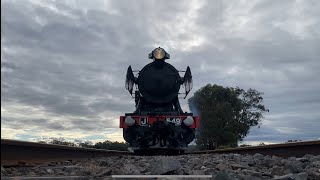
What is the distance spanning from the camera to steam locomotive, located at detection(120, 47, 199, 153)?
1195 cm

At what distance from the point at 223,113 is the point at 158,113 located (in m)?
23.8

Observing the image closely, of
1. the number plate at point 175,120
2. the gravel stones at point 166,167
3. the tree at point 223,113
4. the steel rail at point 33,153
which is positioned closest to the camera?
the gravel stones at point 166,167

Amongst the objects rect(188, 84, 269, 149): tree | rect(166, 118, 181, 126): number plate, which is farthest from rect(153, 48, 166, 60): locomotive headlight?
rect(188, 84, 269, 149): tree

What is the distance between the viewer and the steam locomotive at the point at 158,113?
12.0 m

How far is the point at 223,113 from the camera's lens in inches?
1390

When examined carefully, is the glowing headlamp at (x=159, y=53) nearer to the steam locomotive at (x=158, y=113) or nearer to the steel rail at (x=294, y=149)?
the steam locomotive at (x=158, y=113)

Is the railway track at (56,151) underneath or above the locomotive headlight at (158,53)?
underneath

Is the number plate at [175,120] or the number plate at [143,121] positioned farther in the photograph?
the number plate at [175,120]

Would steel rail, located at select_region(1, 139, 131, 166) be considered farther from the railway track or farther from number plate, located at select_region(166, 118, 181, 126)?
number plate, located at select_region(166, 118, 181, 126)

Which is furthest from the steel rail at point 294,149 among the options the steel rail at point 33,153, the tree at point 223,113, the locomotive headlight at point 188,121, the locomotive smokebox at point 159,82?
the tree at point 223,113

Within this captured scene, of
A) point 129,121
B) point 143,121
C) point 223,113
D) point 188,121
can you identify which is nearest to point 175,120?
point 188,121

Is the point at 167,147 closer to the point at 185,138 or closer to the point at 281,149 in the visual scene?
Result: the point at 185,138

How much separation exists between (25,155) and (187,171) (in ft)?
8.28

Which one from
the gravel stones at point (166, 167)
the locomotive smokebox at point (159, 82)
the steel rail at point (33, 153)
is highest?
the locomotive smokebox at point (159, 82)
